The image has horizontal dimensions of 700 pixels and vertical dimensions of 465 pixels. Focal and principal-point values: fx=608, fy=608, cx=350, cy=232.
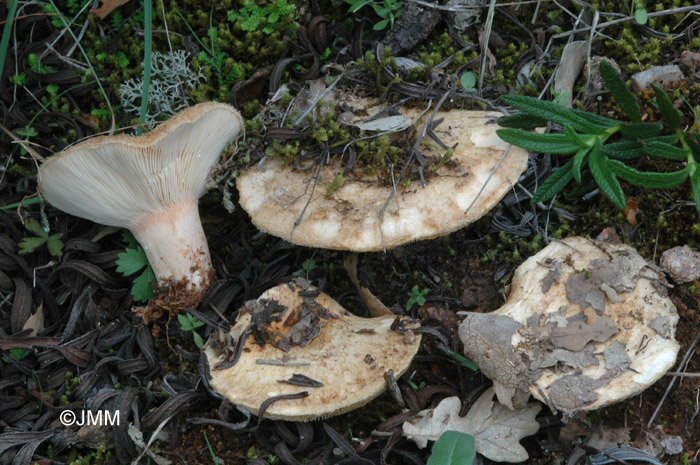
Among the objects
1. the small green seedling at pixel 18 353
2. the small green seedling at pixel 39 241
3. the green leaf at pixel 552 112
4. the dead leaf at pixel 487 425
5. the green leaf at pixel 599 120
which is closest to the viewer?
the dead leaf at pixel 487 425

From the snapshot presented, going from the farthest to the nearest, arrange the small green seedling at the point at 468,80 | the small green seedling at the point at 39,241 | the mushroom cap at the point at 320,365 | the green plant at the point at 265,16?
the green plant at the point at 265,16 → the small green seedling at the point at 468,80 → the small green seedling at the point at 39,241 → the mushroom cap at the point at 320,365

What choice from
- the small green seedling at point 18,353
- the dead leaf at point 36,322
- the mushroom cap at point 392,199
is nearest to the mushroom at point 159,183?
the mushroom cap at point 392,199

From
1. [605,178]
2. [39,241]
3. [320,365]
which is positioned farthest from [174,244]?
[605,178]

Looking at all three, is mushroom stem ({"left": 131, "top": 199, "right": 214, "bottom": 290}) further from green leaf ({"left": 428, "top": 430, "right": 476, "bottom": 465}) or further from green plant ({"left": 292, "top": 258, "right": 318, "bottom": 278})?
green leaf ({"left": 428, "top": 430, "right": 476, "bottom": 465})

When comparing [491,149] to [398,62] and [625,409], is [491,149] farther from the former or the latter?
[625,409]

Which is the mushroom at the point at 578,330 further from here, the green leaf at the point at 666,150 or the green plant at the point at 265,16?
the green plant at the point at 265,16
